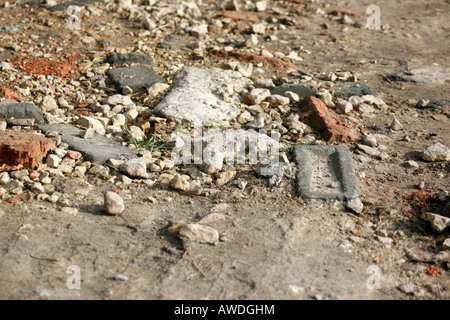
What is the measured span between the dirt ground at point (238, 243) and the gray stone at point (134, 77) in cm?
128

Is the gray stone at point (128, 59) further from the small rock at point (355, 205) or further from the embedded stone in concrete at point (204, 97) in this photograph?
the small rock at point (355, 205)

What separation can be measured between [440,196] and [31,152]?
229 centimetres

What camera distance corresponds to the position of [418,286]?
2.15m

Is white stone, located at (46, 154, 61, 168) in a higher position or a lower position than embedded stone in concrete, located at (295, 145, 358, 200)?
higher

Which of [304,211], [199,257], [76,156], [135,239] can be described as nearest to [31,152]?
[76,156]

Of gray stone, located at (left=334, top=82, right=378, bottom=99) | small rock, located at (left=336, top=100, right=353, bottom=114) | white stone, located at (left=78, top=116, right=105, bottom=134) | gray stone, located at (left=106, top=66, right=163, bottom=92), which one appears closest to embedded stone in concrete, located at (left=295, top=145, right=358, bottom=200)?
small rock, located at (left=336, top=100, right=353, bottom=114)

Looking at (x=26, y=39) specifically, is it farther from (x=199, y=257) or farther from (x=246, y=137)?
(x=199, y=257)

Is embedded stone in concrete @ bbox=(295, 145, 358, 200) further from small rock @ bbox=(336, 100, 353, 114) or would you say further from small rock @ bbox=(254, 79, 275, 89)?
small rock @ bbox=(254, 79, 275, 89)

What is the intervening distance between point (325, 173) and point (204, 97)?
1.17m

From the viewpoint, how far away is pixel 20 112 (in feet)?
10.6

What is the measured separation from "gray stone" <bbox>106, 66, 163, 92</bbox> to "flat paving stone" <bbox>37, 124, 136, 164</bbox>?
2.41 ft

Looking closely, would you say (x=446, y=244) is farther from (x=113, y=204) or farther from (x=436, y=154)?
(x=113, y=204)

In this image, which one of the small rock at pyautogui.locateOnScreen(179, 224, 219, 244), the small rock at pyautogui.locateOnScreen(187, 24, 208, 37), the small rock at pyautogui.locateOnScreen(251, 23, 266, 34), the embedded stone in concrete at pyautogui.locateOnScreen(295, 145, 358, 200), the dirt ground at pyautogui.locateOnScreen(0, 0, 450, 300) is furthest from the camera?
the small rock at pyautogui.locateOnScreen(251, 23, 266, 34)

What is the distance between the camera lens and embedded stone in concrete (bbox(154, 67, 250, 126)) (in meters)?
3.42
